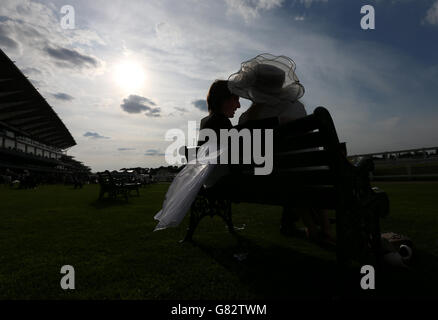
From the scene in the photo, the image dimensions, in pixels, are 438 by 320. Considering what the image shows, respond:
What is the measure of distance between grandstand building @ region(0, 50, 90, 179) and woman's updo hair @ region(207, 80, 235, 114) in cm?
4921

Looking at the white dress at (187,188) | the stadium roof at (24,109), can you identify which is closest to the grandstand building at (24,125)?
the stadium roof at (24,109)

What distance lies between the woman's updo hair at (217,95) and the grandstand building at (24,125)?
1937 inches

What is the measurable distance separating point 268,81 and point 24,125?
75426 millimetres

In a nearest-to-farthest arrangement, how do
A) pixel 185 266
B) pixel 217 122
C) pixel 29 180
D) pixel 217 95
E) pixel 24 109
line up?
pixel 185 266 → pixel 217 122 → pixel 217 95 → pixel 29 180 → pixel 24 109

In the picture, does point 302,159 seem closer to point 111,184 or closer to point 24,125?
point 111,184

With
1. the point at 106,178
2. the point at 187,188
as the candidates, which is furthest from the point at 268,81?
the point at 106,178

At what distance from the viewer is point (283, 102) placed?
247cm

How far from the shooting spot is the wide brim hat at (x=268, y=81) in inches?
96.8

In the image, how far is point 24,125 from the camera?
62375mm

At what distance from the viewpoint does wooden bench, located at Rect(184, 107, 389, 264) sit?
70.3 inches
